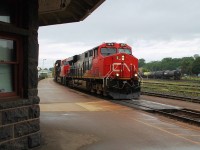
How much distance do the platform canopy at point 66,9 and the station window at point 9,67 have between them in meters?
2.66

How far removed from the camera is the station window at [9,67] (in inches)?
285

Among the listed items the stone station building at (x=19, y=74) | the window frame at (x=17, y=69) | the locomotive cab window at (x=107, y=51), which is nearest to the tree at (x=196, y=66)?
the locomotive cab window at (x=107, y=51)

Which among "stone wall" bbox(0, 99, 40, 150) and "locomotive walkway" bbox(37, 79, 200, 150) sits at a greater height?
"stone wall" bbox(0, 99, 40, 150)

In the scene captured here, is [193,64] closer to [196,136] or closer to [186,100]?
[186,100]

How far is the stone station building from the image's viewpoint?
23.0ft

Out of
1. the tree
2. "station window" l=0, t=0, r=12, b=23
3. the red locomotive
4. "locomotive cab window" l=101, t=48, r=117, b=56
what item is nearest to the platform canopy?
"station window" l=0, t=0, r=12, b=23

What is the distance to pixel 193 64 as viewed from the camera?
111 meters

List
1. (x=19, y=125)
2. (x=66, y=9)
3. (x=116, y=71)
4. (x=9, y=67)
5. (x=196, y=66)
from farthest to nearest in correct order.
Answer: (x=196, y=66)
(x=116, y=71)
(x=66, y=9)
(x=9, y=67)
(x=19, y=125)

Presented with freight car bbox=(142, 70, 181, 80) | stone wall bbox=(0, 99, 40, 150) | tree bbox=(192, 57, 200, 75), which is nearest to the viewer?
stone wall bbox=(0, 99, 40, 150)

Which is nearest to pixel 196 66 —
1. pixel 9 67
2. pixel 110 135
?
pixel 110 135

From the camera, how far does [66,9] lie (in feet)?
34.5

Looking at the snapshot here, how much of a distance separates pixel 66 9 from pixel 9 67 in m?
3.68

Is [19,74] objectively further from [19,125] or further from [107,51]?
[107,51]

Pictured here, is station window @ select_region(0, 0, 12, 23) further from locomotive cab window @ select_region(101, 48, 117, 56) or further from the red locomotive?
locomotive cab window @ select_region(101, 48, 117, 56)
